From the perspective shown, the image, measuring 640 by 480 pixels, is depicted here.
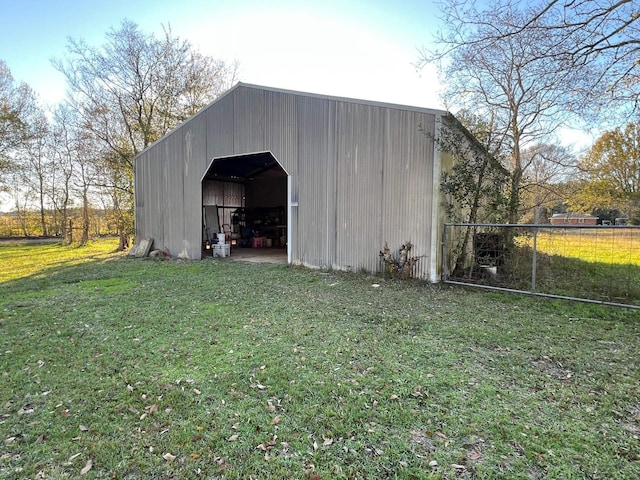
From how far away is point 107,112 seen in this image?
531 inches

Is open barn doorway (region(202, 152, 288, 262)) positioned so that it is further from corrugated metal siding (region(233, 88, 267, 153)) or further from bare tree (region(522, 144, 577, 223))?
bare tree (region(522, 144, 577, 223))

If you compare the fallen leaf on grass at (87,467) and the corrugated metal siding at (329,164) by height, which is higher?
the corrugated metal siding at (329,164)

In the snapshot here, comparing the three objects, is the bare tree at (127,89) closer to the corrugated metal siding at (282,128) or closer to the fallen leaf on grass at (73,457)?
the corrugated metal siding at (282,128)

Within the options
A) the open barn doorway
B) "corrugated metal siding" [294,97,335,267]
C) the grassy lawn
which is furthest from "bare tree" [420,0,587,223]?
the open barn doorway

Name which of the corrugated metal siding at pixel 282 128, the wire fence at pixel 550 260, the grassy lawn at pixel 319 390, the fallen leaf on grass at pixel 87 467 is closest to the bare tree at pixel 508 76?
the wire fence at pixel 550 260

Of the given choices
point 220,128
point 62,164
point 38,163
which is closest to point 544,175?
point 220,128

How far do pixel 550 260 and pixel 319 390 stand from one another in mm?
5276

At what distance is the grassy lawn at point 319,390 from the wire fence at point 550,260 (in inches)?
34.3

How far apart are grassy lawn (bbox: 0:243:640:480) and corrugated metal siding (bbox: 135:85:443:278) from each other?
7.87 ft

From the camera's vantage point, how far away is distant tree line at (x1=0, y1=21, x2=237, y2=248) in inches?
523

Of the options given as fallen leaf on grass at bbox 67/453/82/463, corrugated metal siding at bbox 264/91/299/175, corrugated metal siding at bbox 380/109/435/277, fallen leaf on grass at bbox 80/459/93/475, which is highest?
corrugated metal siding at bbox 264/91/299/175

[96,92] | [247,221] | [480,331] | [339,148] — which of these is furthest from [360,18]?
[96,92]

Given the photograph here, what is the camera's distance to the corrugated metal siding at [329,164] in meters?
6.53

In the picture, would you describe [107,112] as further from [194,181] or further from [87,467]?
[87,467]
